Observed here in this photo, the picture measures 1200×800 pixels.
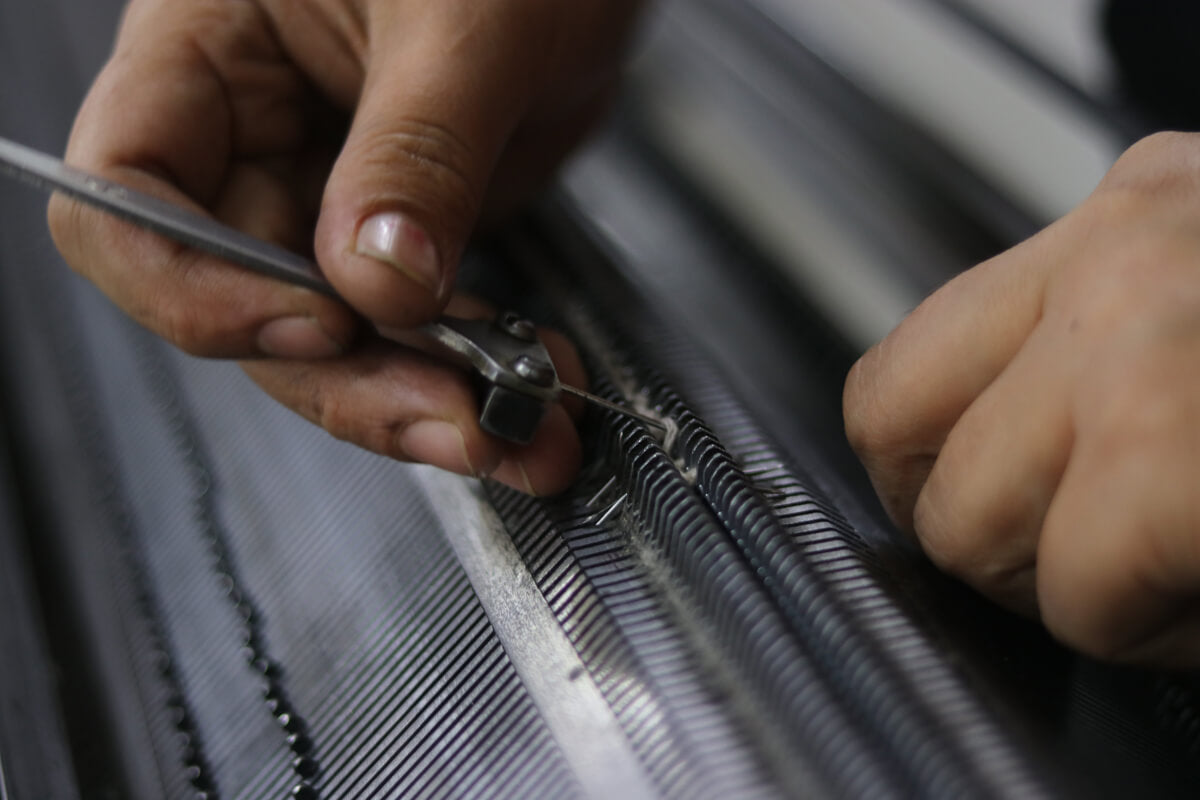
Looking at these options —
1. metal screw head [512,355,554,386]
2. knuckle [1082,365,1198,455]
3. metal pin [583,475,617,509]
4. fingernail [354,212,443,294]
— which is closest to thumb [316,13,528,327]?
fingernail [354,212,443,294]

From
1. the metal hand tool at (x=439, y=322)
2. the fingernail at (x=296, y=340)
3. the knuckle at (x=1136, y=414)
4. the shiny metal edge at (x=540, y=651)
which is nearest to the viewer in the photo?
the knuckle at (x=1136, y=414)

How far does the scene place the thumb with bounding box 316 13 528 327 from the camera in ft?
2.52

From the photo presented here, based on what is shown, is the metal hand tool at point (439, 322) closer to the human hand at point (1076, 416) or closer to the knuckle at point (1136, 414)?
the human hand at point (1076, 416)

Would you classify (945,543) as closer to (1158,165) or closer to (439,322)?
(1158,165)

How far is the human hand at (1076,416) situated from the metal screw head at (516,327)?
0.28 m

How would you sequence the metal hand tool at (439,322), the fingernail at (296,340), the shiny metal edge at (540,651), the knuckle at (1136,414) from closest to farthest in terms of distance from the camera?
the knuckle at (1136,414) → the shiny metal edge at (540,651) → the metal hand tool at (439,322) → the fingernail at (296,340)

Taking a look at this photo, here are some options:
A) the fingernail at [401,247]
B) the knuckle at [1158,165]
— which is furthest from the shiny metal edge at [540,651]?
the knuckle at [1158,165]

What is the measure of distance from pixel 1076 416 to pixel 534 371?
Result: 1.26 feet

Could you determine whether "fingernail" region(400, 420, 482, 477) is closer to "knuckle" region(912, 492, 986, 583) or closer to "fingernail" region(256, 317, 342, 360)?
"fingernail" region(256, 317, 342, 360)

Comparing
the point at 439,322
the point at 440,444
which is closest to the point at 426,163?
the point at 439,322

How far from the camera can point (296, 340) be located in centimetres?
87

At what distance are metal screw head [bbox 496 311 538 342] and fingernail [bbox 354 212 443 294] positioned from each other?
60mm

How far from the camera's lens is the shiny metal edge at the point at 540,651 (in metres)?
0.64

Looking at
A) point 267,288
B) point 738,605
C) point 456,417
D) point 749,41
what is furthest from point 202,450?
point 749,41
